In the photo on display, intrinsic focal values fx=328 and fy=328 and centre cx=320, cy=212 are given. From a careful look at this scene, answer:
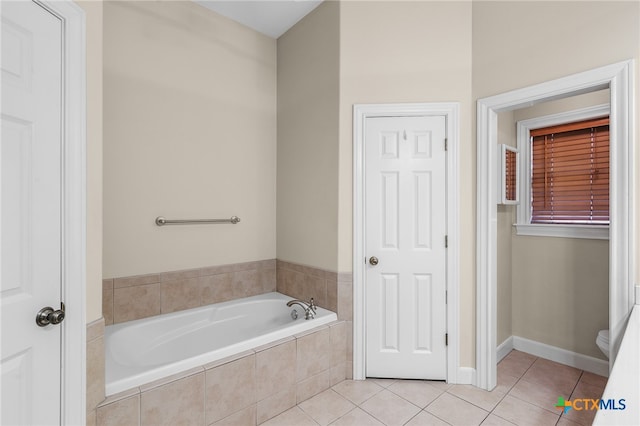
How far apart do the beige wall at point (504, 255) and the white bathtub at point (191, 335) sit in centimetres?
147

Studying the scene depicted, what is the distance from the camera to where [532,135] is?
2959 mm

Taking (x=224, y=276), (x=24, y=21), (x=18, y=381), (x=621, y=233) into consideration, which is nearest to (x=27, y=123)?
(x=24, y=21)

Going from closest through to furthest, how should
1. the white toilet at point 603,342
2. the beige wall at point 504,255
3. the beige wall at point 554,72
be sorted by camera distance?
the beige wall at point 554,72 → the white toilet at point 603,342 → the beige wall at point 504,255

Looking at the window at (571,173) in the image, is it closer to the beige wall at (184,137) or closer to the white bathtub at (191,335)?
the white bathtub at (191,335)

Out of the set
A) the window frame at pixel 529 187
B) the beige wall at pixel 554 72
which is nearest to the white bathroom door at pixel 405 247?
the beige wall at pixel 554 72

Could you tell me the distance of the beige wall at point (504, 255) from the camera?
2744 mm

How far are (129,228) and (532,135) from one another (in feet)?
11.1

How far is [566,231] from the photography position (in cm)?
266

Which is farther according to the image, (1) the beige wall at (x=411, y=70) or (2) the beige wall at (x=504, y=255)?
(2) the beige wall at (x=504, y=255)

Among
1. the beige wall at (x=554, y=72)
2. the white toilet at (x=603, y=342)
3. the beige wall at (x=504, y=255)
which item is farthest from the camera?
the beige wall at (x=504, y=255)

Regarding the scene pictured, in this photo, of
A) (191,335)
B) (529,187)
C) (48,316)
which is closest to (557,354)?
(529,187)

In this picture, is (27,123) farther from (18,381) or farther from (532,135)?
(532,135)

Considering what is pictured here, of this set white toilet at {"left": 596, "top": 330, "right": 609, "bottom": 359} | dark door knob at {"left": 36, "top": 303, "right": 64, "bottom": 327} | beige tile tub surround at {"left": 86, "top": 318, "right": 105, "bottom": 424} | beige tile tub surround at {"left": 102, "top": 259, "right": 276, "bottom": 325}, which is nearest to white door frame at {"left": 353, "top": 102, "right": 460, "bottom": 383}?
white toilet at {"left": 596, "top": 330, "right": 609, "bottom": 359}

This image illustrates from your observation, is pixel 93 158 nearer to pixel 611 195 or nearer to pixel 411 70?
pixel 411 70
